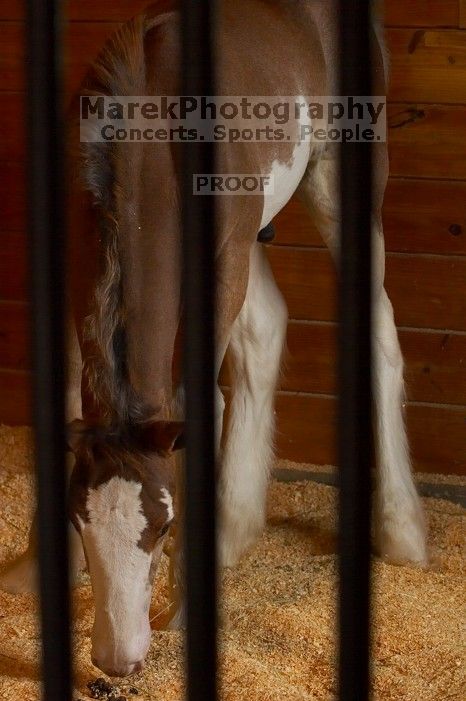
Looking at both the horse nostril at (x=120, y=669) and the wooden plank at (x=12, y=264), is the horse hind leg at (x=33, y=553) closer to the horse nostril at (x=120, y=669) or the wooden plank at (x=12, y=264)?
the horse nostril at (x=120, y=669)

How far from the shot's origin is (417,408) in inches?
95.0

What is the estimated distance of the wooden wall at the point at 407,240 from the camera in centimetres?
223

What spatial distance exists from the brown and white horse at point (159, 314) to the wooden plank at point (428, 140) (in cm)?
21

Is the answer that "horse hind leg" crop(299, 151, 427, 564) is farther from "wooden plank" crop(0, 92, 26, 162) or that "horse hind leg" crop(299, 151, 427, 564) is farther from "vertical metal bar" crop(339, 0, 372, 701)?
"vertical metal bar" crop(339, 0, 372, 701)

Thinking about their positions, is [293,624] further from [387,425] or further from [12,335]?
[12,335]

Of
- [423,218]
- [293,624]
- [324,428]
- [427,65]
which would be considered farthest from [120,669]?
[427,65]

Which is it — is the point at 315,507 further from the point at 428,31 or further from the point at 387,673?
the point at 428,31

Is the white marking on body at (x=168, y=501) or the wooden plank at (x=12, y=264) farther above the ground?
the wooden plank at (x=12, y=264)

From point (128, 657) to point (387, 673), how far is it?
427 mm

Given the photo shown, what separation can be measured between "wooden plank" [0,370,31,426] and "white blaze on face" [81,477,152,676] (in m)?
1.21

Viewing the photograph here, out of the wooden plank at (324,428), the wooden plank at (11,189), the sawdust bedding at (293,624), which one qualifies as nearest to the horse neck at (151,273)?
the sawdust bedding at (293,624)

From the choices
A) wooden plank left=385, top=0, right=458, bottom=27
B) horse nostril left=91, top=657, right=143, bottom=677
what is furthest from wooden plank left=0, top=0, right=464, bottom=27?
horse nostril left=91, top=657, right=143, bottom=677

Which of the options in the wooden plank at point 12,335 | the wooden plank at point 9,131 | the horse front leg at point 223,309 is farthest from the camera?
the wooden plank at point 12,335

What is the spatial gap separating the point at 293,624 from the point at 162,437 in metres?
0.51
